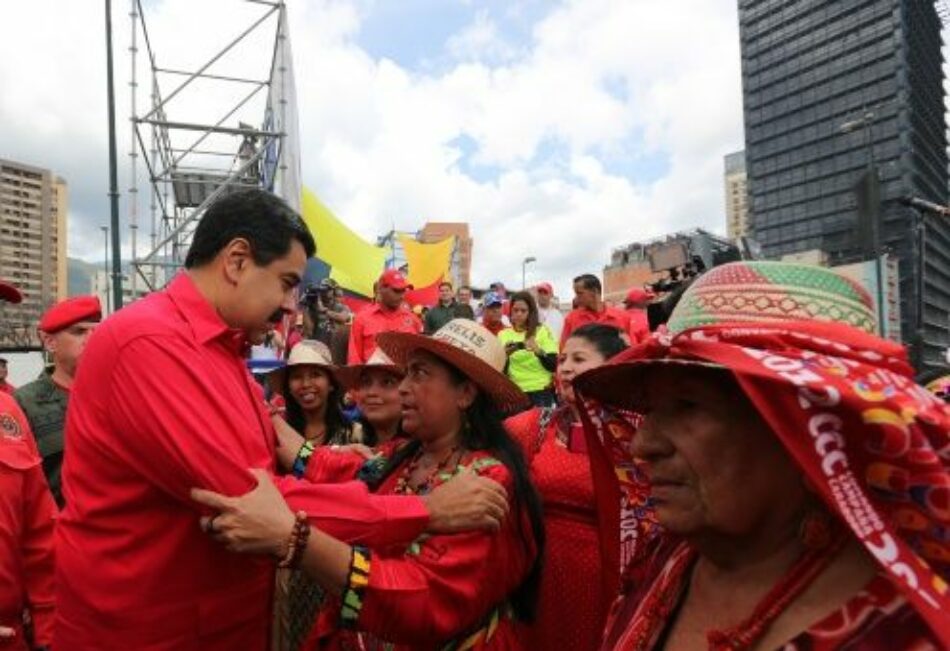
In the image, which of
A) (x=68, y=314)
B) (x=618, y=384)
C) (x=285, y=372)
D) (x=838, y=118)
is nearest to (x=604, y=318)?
(x=285, y=372)

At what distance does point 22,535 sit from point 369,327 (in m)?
4.90

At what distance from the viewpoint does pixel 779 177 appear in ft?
271

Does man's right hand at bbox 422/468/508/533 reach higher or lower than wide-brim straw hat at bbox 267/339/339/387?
lower

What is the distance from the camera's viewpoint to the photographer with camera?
30.3 feet

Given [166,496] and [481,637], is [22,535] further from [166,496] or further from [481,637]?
[481,637]

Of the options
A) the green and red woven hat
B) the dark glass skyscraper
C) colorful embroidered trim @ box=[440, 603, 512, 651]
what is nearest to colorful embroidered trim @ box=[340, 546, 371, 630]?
colorful embroidered trim @ box=[440, 603, 512, 651]

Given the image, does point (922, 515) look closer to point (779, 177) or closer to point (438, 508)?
point (438, 508)

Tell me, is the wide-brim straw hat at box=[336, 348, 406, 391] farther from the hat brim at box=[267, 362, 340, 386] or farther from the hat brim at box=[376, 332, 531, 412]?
the hat brim at box=[376, 332, 531, 412]

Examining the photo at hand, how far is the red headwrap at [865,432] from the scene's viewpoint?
1038 mm

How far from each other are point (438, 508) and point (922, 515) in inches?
49.8

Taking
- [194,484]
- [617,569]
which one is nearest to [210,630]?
[194,484]

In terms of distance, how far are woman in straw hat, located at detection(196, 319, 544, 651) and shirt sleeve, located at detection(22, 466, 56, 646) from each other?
3.15 ft

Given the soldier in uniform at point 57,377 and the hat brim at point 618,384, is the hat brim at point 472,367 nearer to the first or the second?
the hat brim at point 618,384

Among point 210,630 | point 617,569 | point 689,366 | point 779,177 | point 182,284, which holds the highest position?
point 779,177
